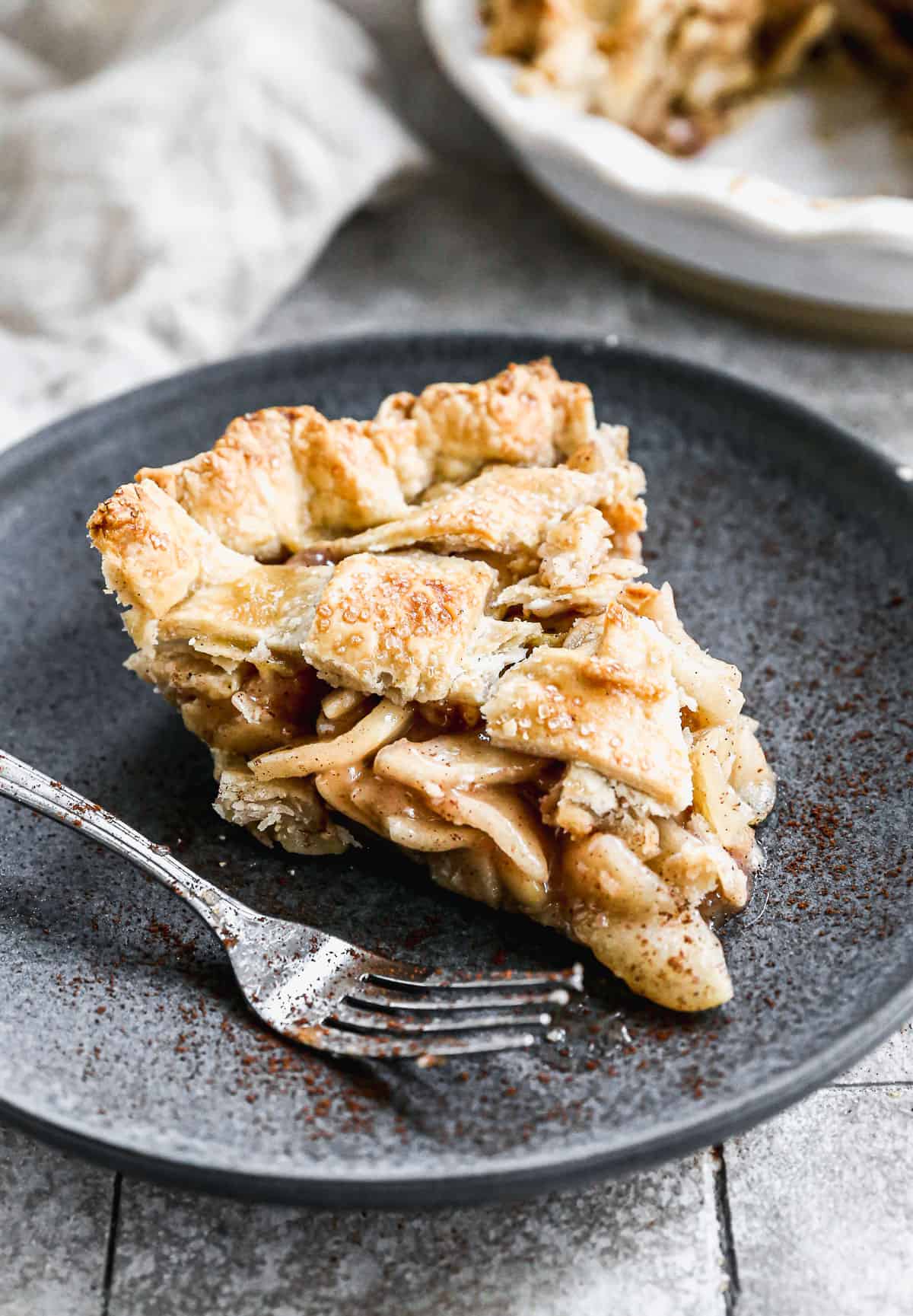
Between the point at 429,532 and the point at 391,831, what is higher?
the point at 429,532

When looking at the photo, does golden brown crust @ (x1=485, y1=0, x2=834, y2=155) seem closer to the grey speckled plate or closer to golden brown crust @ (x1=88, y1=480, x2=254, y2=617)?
the grey speckled plate

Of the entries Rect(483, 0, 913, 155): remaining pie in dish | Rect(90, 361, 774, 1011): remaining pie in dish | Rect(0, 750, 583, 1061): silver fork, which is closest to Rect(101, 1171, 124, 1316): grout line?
Rect(0, 750, 583, 1061): silver fork

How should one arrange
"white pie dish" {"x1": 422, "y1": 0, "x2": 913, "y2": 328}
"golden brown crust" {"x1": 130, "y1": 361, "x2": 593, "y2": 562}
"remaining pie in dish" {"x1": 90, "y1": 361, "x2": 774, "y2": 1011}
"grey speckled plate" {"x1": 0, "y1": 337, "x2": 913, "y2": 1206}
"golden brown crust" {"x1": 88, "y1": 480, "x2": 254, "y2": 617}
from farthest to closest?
"white pie dish" {"x1": 422, "y1": 0, "x2": 913, "y2": 328} → "golden brown crust" {"x1": 130, "y1": 361, "x2": 593, "y2": 562} → "golden brown crust" {"x1": 88, "y1": 480, "x2": 254, "y2": 617} → "remaining pie in dish" {"x1": 90, "y1": 361, "x2": 774, "y2": 1011} → "grey speckled plate" {"x1": 0, "y1": 337, "x2": 913, "y2": 1206}

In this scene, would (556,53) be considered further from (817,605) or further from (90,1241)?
(90,1241)

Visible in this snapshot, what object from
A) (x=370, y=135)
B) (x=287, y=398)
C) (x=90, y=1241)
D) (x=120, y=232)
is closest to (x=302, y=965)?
(x=90, y=1241)

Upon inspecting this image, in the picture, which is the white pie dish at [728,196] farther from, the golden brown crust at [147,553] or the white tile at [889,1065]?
the white tile at [889,1065]
